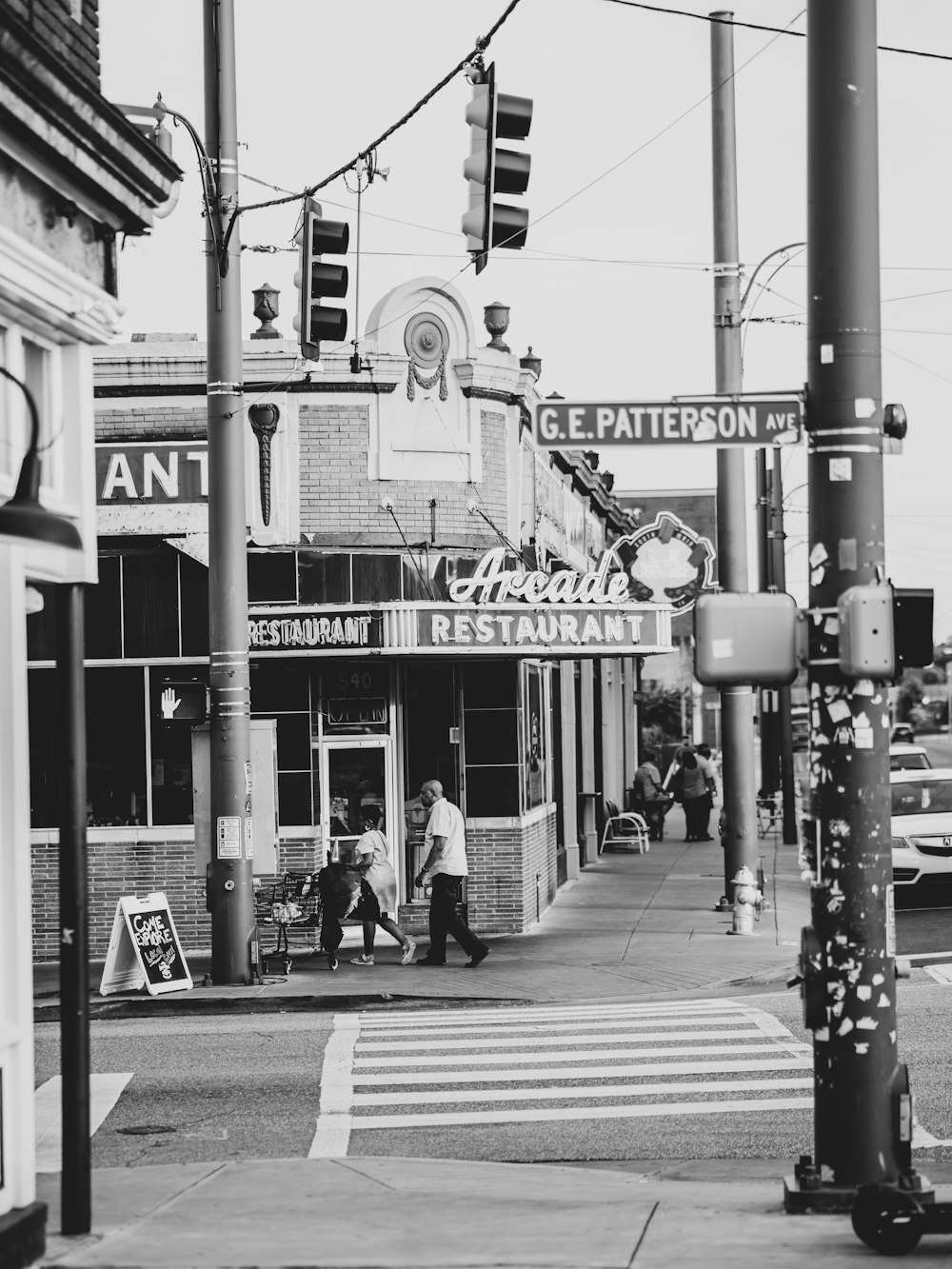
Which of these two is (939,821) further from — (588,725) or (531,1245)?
(531,1245)

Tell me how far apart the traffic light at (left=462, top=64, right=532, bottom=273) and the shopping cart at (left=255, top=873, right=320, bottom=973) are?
8.29m

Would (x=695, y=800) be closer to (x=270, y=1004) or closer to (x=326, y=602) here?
(x=326, y=602)

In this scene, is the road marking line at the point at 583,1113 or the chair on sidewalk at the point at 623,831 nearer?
the road marking line at the point at 583,1113

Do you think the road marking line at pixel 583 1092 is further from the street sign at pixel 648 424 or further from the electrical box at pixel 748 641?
the street sign at pixel 648 424

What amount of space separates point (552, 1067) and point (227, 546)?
6.02m

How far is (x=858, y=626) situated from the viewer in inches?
274

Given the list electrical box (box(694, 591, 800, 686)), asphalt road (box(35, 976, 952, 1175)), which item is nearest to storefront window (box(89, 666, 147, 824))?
asphalt road (box(35, 976, 952, 1175))

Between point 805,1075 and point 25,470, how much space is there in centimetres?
677

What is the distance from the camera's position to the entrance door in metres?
19.2

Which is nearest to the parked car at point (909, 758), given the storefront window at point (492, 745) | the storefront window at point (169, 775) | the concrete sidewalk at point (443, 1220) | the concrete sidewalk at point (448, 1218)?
the storefront window at point (492, 745)

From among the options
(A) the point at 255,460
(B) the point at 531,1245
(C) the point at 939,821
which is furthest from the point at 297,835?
(B) the point at 531,1245

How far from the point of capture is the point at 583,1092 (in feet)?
34.7

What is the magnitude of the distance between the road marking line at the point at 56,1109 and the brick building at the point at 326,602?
296 inches

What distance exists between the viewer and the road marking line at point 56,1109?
9078 mm
